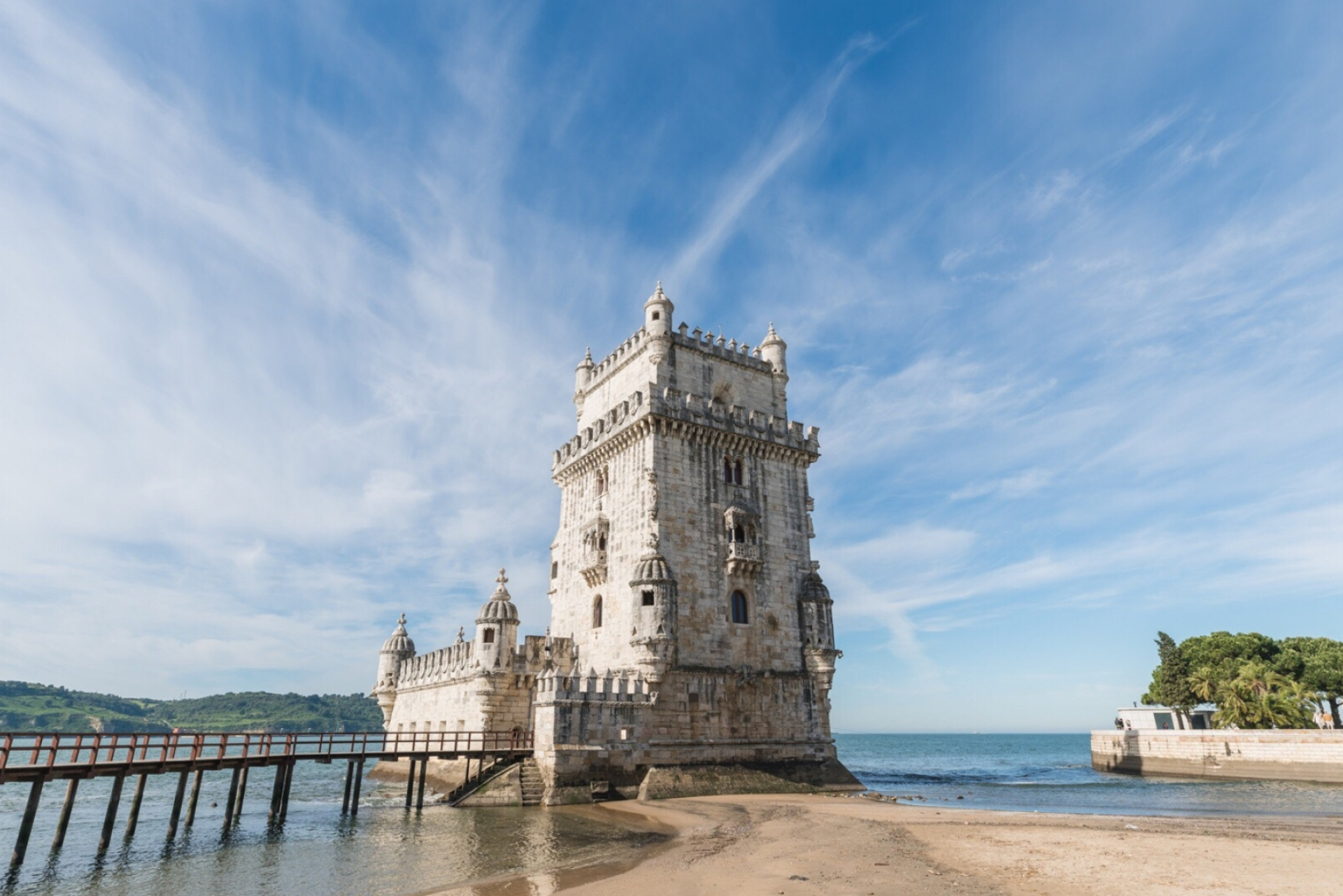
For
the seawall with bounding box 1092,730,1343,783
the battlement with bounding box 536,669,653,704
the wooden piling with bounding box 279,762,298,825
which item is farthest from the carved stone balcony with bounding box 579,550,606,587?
the seawall with bounding box 1092,730,1343,783

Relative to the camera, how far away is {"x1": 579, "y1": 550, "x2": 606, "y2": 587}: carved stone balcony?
35.4m

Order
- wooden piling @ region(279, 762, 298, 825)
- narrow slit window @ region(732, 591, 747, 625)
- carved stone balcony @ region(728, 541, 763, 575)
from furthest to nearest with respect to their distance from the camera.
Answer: narrow slit window @ region(732, 591, 747, 625), carved stone balcony @ region(728, 541, 763, 575), wooden piling @ region(279, 762, 298, 825)

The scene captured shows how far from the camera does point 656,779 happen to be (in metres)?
30.2

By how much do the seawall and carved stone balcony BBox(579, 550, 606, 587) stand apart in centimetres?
3942

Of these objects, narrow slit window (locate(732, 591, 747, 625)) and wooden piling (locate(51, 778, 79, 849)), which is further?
narrow slit window (locate(732, 591, 747, 625))

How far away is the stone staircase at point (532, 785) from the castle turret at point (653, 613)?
18.0 feet

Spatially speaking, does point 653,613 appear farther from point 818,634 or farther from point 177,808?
point 177,808

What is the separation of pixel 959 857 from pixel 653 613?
15.5m

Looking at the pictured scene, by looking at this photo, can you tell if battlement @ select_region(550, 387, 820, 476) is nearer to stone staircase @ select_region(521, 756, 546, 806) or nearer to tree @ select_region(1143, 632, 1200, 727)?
stone staircase @ select_region(521, 756, 546, 806)

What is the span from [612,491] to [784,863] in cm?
2048

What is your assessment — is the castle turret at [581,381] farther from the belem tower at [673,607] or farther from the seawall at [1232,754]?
the seawall at [1232,754]

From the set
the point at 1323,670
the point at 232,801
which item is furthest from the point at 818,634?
the point at 1323,670

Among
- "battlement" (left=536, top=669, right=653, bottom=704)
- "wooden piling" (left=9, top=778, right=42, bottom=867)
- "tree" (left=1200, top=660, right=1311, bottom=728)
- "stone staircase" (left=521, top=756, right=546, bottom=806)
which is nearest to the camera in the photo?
"wooden piling" (left=9, top=778, right=42, bottom=867)

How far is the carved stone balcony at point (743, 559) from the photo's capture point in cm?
3478
